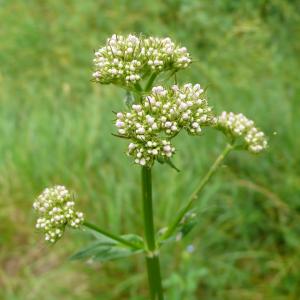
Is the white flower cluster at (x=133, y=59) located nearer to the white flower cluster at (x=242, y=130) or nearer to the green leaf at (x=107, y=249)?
the white flower cluster at (x=242, y=130)

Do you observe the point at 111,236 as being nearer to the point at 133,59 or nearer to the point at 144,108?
the point at 144,108

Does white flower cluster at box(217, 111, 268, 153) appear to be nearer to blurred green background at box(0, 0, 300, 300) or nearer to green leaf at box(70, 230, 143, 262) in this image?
green leaf at box(70, 230, 143, 262)

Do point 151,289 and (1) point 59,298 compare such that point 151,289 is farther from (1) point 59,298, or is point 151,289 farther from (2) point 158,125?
(1) point 59,298

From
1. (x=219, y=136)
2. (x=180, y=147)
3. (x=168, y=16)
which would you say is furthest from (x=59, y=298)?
(x=168, y=16)

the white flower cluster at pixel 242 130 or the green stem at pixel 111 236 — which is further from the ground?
the white flower cluster at pixel 242 130

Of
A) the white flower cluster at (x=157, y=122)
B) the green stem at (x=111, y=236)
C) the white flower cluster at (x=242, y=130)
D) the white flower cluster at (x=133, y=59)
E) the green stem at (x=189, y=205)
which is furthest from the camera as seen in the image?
the white flower cluster at (x=242, y=130)

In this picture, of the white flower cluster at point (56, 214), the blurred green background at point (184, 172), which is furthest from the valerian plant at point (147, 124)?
the blurred green background at point (184, 172)

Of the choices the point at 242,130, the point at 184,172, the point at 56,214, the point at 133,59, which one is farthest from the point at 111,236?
the point at 184,172
